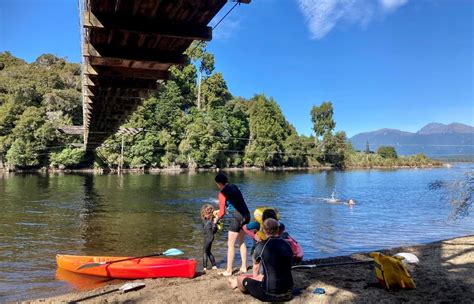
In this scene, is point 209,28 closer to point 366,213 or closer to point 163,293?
point 163,293

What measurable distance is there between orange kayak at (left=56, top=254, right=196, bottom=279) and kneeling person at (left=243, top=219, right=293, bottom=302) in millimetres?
3411

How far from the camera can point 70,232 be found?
1543cm

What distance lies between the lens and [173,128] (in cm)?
7412

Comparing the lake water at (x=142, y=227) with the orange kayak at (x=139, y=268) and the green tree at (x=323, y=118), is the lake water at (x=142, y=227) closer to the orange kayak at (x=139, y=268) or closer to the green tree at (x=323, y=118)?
the orange kayak at (x=139, y=268)

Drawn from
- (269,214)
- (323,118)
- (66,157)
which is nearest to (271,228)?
(269,214)

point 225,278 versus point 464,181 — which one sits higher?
point 464,181

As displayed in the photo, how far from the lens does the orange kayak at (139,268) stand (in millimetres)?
8195

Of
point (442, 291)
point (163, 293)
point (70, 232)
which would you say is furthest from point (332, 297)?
point (70, 232)

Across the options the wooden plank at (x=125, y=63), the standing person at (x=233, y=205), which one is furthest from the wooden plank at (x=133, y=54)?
the standing person at (x=233, y=205)

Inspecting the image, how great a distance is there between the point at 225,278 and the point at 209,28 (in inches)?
191

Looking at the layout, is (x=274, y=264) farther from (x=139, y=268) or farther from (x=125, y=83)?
(x=125, y=83)

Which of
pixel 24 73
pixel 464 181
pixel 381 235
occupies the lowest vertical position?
pixel 381 235

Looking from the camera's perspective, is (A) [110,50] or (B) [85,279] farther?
(B) [85,279]

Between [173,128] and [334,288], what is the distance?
69.5m
